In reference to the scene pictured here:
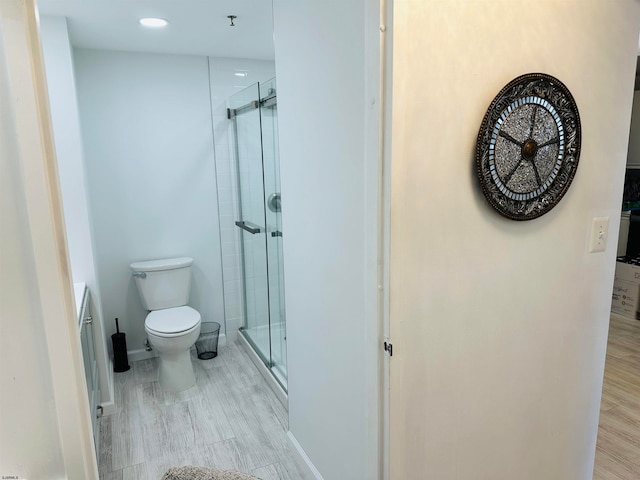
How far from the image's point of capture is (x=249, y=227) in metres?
3.29

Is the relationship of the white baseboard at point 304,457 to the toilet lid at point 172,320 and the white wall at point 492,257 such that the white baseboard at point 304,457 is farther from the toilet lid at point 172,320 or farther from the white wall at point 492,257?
the toilet lid at point 172,320

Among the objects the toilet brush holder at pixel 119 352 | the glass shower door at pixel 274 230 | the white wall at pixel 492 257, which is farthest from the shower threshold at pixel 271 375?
the white wall at pixel 492 257

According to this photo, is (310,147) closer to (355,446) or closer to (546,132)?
(546,132)

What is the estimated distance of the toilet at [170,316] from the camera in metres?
2.84

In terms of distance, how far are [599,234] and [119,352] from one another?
120 inches

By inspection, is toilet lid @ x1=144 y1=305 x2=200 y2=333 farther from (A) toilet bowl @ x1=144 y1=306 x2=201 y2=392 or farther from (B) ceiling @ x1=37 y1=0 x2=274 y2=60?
(B) ceiling @ x1=37 y1=0 x2=274 y2=60

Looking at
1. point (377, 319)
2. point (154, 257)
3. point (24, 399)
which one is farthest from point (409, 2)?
point (154, 257)

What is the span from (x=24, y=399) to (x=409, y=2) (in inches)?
49.6

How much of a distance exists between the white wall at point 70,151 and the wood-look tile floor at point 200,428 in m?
0.42

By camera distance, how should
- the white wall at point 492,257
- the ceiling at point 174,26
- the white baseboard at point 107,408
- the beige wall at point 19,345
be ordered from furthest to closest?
the white baseboard at point 107,408, the ceiling at point 174,26, the white wall at point 492,257, the beige wall at point 19,345

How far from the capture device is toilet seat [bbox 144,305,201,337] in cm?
282

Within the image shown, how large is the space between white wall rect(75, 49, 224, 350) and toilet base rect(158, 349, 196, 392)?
1.95ft

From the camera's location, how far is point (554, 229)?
4.85ft

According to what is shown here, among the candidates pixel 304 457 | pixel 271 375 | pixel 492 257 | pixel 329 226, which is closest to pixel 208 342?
pixel 271 375
